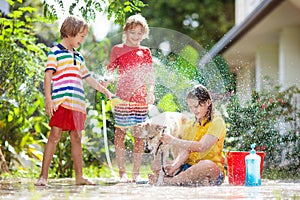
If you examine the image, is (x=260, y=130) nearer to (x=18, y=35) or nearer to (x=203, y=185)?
(x=203, y=185)

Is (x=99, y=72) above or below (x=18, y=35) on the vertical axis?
below

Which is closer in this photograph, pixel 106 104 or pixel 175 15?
pixel 106 104

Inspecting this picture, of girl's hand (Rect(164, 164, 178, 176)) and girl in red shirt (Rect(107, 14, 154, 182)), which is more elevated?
girl in red shirt (Rect(107, 14, 154, 182))

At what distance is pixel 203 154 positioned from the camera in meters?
5.96

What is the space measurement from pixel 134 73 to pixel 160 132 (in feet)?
1.74

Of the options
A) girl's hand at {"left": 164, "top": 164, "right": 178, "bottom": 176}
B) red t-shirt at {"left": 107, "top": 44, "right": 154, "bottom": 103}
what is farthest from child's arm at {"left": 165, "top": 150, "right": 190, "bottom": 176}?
red t-shirt at {"left": 107, "top": 44, "right": 154, "bottom": 103}

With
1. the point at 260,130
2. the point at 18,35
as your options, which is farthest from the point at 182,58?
the point at 18,35

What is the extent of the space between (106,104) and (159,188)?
Answer: 4.31 ft

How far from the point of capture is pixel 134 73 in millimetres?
5961

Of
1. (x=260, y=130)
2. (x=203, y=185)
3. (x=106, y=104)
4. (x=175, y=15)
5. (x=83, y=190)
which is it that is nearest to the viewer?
(x=83, y=190)

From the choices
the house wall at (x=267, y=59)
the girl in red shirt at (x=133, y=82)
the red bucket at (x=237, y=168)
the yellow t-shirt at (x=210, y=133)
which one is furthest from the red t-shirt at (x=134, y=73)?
the house wall at (x=267, y=59)

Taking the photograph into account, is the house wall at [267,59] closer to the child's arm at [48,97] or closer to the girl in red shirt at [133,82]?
the girl in red shirt at [133,82]

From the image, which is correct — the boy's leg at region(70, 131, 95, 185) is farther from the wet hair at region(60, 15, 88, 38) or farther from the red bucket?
the red bucket

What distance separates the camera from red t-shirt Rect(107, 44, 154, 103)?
593 cm
